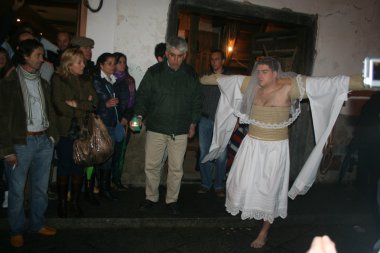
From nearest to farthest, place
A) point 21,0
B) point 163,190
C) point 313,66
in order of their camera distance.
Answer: point 21,0
point 163,190
point 313,66

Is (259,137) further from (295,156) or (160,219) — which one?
(295,156)

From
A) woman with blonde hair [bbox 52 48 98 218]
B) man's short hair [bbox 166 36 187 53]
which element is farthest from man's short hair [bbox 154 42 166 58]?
woman with blonde hair [bbox 52 48 98 218]

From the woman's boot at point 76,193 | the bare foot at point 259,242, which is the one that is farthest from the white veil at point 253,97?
the woman's boot at point 76,193

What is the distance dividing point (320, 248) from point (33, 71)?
3373 mm

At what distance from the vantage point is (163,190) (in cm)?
578

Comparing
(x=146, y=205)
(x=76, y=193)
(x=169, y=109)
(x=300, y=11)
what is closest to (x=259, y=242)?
(x=146, y=205)

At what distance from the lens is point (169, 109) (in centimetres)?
461

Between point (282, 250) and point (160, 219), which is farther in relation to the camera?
point (160, 219)

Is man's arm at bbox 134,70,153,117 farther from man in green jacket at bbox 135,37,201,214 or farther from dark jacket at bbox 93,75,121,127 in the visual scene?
dark jacket at bbox 93,75,121,127

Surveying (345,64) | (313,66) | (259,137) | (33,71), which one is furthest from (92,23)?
(345,64)

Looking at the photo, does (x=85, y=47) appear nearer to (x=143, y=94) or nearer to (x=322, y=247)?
(x=143, y=94)

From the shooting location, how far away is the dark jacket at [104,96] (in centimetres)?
460

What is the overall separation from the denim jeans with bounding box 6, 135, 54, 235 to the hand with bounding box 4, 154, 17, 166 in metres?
0.09

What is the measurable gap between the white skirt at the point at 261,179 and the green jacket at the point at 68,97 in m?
2.04
